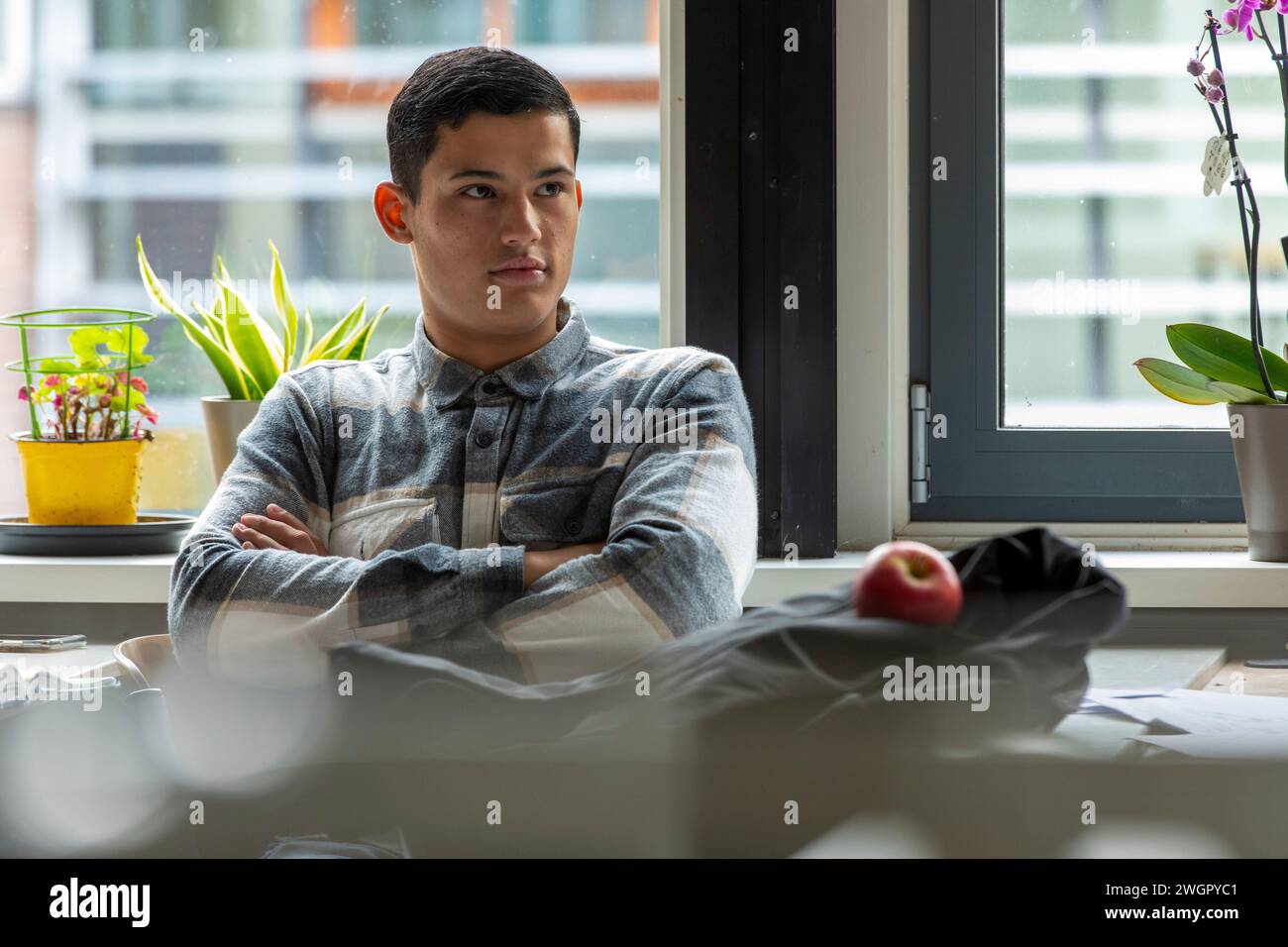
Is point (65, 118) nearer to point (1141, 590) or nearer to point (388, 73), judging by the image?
point (388, 73)

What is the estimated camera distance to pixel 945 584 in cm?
58

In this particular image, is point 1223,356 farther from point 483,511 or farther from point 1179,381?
point 483,511

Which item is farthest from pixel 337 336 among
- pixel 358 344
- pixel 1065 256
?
pixel 1065 256

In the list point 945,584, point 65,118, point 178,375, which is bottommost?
point 945,584

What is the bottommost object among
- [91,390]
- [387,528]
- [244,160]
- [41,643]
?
[41,643]

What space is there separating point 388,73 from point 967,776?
3.87 ft

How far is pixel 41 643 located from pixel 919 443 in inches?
34.1

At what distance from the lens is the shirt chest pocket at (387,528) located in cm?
92

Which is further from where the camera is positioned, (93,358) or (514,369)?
(93,358)

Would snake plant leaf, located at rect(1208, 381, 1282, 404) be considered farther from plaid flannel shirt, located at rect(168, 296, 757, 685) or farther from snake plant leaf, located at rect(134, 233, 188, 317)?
snake plant leaf, located at rect(134, 233, 188, 317)

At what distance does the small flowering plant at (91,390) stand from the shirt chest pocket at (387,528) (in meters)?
0.58

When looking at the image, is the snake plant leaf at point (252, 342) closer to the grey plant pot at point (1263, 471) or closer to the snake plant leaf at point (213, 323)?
the snake plant leaf at point (213, 323)

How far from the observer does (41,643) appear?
1113 millimetres
